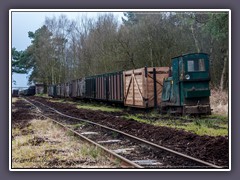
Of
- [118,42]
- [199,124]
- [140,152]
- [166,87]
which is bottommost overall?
[140,152]

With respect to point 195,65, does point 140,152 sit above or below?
below

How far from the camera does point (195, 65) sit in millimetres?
13492

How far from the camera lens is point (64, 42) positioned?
32.2 feet

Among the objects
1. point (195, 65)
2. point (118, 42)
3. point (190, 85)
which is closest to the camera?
point (118, 42)

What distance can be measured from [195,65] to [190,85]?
740mm

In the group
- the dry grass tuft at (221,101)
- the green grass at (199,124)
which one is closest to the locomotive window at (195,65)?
the dry grass tuft at (221,101)

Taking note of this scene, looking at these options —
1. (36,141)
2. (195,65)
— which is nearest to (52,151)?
(36,141)

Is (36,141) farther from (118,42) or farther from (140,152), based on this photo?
(118,42)

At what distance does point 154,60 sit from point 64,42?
4.74m

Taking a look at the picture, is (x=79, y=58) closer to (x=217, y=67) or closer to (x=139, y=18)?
(x=139, y=18)

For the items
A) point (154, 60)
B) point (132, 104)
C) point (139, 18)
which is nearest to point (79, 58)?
point (139, 18)

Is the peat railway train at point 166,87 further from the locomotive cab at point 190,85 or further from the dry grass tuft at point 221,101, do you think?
the dry grass tuft at point 221,101

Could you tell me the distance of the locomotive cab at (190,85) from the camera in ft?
43.4

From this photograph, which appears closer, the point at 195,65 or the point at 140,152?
the point at 140,152
